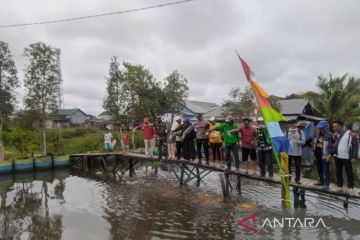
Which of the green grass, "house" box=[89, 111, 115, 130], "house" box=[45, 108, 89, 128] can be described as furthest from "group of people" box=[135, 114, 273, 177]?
"house" box=[45, 108, 89, 128]

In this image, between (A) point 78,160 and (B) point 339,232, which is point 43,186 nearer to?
(A) point 78,160

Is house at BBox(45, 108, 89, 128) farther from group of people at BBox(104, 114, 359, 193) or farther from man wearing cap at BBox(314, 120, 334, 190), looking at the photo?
man wearing cap at BBox(314, 120, 334, 190)

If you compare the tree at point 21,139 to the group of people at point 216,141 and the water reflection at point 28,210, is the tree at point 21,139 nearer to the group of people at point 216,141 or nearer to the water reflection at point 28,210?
the water reflection at point 28,210

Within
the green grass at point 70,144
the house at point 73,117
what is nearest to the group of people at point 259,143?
the green grass at point 70,144

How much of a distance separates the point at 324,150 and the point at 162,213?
5.12 meters

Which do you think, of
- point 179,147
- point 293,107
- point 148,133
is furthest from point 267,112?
point 293,107

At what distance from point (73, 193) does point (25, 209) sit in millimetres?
2628

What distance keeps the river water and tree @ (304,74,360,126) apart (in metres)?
12.1

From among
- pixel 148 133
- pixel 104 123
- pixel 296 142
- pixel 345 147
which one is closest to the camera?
pixel 345 147

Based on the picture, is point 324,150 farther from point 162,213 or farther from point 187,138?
point 187,138

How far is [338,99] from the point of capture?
24656 millimetres

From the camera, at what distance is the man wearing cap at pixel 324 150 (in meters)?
9.12

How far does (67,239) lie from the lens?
353 inches

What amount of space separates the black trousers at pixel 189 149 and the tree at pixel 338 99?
14572mm
